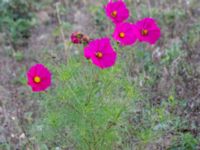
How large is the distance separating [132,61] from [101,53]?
55.7 inches

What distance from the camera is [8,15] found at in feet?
18.9

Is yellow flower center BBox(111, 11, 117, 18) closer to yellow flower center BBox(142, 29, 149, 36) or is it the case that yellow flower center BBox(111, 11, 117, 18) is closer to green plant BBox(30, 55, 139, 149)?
yellow flower center BBox(142, 29, 149, 36)

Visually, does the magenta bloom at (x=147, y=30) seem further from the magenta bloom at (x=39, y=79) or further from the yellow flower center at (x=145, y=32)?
the magenta bloom at (x=39, y=79)

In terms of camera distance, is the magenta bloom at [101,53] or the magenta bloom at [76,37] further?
the magenta bloom at [76,37]

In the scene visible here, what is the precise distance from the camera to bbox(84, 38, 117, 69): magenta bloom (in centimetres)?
253

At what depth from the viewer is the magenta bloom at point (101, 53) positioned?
8.30ft

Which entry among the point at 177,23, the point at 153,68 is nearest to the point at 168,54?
the point at 153,68

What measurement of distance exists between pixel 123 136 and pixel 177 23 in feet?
7.41

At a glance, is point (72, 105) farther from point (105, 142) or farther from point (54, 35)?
point (54, 35)

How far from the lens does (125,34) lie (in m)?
2.65

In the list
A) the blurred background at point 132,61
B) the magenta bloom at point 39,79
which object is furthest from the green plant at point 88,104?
the blurred background at point 132,61

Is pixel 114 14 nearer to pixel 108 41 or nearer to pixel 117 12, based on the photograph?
pixel 117 12

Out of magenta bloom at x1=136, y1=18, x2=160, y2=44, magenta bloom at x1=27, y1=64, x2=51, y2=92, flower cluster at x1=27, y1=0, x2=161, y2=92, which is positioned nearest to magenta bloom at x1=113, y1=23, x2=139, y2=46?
flower cluster at x1=27, y1=0, x2=161, y2=92

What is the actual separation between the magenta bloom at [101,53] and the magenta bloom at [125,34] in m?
0.09
